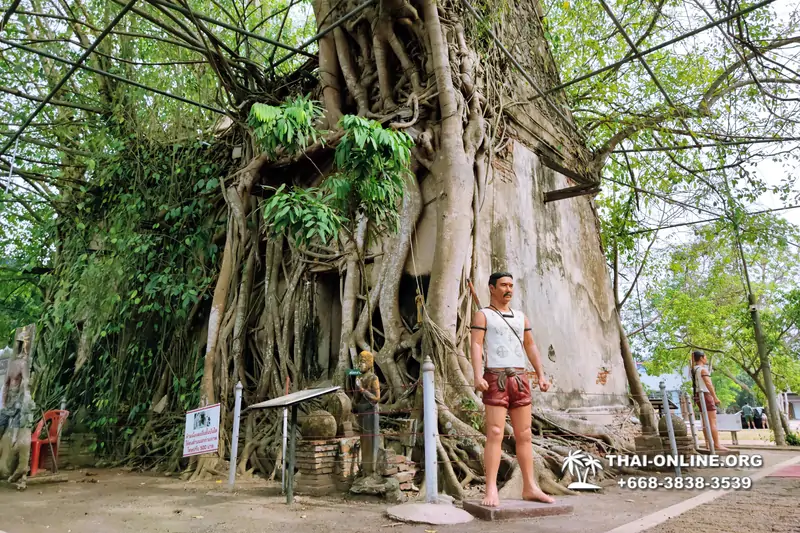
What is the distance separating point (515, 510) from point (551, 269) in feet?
15.3

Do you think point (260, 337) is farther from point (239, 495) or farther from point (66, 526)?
point (66, 526)

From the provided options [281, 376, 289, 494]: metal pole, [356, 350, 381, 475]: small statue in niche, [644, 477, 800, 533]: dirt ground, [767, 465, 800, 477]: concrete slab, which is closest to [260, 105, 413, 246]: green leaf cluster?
[356, 350, 381, 475]: small statue in niche

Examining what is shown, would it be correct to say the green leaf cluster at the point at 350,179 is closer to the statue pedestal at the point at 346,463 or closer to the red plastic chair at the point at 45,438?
the statue pedestal at the point at 346,463

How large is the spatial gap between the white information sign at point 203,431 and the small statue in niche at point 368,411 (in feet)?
4.35

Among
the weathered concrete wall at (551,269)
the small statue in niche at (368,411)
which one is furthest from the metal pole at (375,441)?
the weathered concrete wall at (551,269)

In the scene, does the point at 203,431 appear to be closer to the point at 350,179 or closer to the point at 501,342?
the point at 350,179

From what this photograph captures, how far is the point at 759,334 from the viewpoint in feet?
37.0

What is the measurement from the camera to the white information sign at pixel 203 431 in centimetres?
494

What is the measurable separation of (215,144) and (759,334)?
1119 cm

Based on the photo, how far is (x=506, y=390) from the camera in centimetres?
349

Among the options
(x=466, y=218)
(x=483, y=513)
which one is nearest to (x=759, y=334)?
(x=466, y=218)

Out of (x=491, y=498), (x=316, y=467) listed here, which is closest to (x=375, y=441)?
(x=316, y=467)

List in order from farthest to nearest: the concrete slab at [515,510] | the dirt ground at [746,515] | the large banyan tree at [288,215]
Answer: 1. the large banyan tree at [288,215]
2. the concrete slab at [515,510]
3. the dirt ground at [746,515]

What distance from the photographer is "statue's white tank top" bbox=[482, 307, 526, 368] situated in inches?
139
